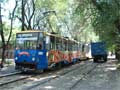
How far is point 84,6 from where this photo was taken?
116 ft

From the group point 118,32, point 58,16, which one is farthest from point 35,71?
point 58,16

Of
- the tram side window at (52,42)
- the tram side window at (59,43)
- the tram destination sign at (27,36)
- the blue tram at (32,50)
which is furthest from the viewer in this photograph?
the tram side window at (59,43)

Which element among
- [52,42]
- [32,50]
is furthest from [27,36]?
[52,42]

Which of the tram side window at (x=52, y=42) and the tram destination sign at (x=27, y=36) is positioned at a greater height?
the tram destination sign at (x=27, y=36)

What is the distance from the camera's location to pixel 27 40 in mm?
27953

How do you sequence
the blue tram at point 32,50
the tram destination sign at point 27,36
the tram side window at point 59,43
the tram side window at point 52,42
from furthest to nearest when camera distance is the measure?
the tram side window at point 59,43 → the tram side window at point 52,42 → the tram destination sign at point 27,36 → the blue tram at point 32,50

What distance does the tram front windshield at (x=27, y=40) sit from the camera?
27.7 metres

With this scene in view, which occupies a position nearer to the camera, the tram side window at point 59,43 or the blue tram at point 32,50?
the blue tram at point 32,50

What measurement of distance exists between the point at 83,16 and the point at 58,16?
2549 centimetres

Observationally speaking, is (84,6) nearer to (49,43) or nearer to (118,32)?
(118,32)

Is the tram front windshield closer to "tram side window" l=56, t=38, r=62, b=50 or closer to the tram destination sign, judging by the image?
the tram destination sign

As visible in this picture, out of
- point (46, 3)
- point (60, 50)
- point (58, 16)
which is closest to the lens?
point (60, 50)

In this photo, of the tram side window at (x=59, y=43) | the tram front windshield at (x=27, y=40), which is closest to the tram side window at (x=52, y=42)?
the tram side window at (x=59, y=43)

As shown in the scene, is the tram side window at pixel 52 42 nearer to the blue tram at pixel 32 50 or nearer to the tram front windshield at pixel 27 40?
the blue tram at pixel 32 50
